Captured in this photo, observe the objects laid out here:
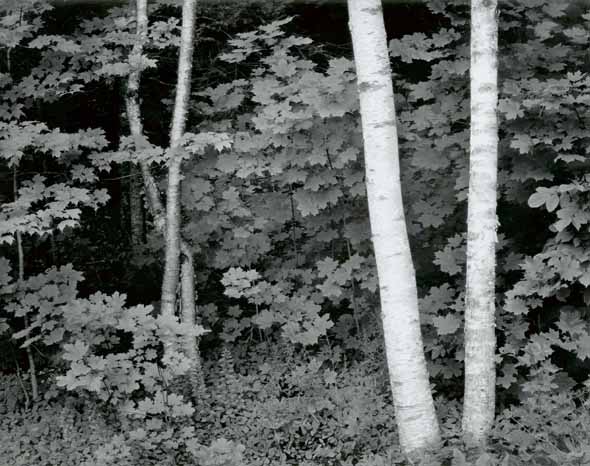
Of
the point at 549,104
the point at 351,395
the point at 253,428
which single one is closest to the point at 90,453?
the point at 253,428

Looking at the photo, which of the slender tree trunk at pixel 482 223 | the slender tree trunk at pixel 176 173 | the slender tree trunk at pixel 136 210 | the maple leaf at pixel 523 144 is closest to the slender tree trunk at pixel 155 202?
the slender tree trunk at pixel 176 173

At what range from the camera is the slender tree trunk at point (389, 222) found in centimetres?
501

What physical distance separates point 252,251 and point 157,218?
1.36 metres

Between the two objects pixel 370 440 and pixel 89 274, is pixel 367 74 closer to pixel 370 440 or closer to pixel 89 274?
pixel 370 440

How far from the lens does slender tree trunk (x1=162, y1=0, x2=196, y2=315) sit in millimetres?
7176

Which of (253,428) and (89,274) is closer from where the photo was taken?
(253,428)

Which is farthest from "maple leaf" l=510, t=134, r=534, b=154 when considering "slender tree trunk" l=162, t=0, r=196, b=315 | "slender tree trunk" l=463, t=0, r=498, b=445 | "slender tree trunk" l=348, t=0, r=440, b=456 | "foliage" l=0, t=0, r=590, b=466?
"slender tree trunk" l=162, t=0, r=196, b=315

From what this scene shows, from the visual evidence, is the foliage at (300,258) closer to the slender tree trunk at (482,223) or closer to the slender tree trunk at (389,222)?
the slender tree trunk at (482,223)

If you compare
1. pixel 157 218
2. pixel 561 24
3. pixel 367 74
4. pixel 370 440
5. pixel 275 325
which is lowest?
pixel 370 440

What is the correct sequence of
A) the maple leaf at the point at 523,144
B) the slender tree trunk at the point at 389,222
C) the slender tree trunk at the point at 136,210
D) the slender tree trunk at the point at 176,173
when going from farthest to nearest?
the slender tree trunk at the point at 136,210, the slender tree trunk at the point at 176,173, the maple leaf at the point at 523,144, the slender tree trunk at the point at 389,222

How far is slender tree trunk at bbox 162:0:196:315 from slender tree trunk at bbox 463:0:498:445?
142 inches

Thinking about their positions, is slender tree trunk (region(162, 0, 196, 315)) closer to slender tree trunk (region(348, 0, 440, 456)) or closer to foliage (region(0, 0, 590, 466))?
foliage (region(0, 0, 590, 466))

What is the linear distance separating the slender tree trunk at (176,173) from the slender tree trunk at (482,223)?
142 inches

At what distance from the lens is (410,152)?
7.50 meters
